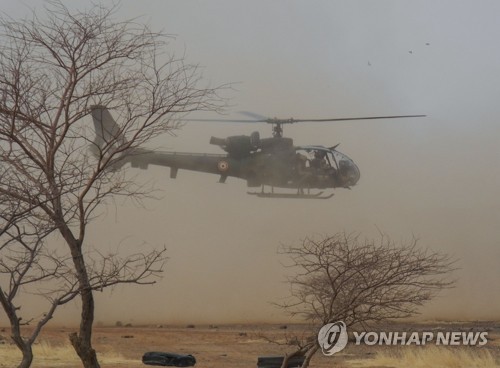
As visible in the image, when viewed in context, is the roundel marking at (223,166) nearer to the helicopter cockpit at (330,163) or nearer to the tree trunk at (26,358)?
the helicopter cockpit at (330,163)

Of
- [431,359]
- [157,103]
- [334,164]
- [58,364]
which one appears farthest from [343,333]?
[334,164]

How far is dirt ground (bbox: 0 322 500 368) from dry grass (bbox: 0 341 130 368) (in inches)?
1.9

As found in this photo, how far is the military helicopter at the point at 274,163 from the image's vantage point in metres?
36.4

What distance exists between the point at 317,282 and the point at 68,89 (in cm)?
807

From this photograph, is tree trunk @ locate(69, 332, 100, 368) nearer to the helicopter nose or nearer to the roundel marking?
the helicopter nose

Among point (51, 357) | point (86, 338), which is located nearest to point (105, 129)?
point (86, 338)

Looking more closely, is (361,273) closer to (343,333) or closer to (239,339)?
(343,333)

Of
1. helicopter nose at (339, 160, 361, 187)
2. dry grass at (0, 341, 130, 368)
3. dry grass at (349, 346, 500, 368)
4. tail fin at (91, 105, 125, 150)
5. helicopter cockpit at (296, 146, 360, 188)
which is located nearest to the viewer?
tail fin at (91, 105, 125, 150)

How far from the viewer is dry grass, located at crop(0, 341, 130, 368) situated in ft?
81.3

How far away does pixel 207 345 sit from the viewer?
35.3m

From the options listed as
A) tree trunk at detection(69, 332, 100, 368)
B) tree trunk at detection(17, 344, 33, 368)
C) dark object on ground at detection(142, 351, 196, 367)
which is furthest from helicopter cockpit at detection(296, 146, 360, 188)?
tree trunk at detection(17, 344, 33, 368)

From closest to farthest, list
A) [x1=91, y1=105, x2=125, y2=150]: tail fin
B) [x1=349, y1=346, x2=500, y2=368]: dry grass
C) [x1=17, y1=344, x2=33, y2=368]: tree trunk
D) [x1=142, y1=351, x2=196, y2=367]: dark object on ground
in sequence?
[x1=17, y1=344, x2=33, y2=368]: tree trunk
[x1=91, y1=105, x2=125, y2=150]: tail fin
[x1=349, y1=346, x2=500, y2=368]: dry grass
[x1=142, y1=351, x2=196, y2=367]: dark object on ground

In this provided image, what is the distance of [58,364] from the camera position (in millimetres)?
25094

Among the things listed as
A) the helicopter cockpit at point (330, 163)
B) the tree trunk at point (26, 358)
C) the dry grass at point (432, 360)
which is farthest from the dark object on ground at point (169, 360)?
the tree trunk at point (26, 358)
